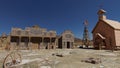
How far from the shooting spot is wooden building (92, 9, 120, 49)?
26.7m

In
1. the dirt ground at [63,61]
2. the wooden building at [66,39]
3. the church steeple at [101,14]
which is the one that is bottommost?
the dirt ground at [63,61]

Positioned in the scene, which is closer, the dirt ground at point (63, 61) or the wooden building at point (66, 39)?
the dirt ground at point (63, 61)

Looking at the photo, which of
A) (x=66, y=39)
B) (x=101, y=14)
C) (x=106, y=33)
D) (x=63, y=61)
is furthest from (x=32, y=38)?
(x=63, y=61)

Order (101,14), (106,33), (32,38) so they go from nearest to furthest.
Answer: (106,33) < (32,38) < (101,14)

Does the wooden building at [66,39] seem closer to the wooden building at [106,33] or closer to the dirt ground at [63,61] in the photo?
the wooden building at [106,33]

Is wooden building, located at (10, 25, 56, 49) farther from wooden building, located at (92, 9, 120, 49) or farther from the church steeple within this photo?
the church steeple

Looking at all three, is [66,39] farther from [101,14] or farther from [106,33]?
[101,14]

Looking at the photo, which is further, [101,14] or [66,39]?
[66,39]

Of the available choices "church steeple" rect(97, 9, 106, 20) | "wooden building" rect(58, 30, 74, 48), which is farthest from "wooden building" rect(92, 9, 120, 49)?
"wooden building" rect(58, 30, 74, 48)

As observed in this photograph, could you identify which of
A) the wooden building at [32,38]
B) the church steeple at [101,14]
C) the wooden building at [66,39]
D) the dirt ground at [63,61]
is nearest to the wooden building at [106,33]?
the church steeple at [101,14]

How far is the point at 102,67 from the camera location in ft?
25.7

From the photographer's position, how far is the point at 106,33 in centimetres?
2930

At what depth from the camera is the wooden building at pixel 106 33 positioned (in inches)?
1053

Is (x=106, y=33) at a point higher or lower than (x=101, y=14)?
lower
